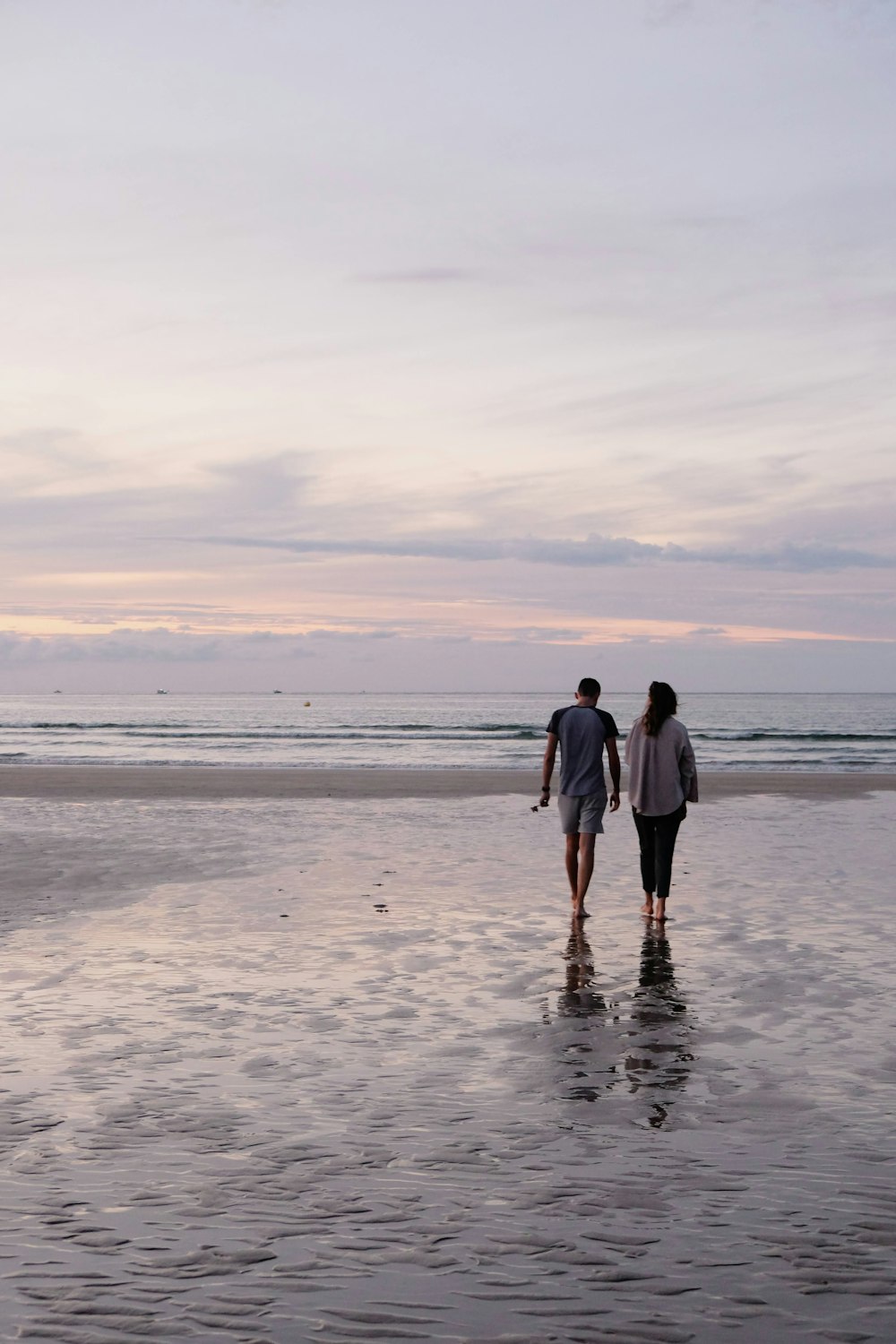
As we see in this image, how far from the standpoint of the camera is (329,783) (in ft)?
103

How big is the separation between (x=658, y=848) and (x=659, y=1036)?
14.8 ft

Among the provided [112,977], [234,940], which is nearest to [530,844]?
[234,940]

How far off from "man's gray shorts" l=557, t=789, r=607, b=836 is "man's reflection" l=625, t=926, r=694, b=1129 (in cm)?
237

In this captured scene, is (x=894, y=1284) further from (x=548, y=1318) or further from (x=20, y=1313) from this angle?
(x=20, y=1313)

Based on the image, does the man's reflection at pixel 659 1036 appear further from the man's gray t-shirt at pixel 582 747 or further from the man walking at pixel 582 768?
the man's gray t-shirt at pixel 582 747

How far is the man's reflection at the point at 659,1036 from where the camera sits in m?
6.08

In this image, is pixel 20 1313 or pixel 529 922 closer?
pixel 20 1313

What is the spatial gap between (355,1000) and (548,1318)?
4.30 metres

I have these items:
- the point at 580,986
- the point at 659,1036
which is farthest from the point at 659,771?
the point at 659,1036

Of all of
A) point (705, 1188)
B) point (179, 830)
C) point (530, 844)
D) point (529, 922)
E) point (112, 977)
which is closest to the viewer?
point (705, 1188)

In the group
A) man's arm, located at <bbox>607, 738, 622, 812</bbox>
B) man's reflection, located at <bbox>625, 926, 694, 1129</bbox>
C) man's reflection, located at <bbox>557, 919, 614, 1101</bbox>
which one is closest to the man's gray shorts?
man's arm, located at <bbox>607, 738, 622, 812</bbox>

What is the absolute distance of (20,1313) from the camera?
372cm

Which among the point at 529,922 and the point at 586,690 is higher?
the point at 586,690

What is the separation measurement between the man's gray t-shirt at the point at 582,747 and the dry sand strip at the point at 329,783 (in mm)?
14739
